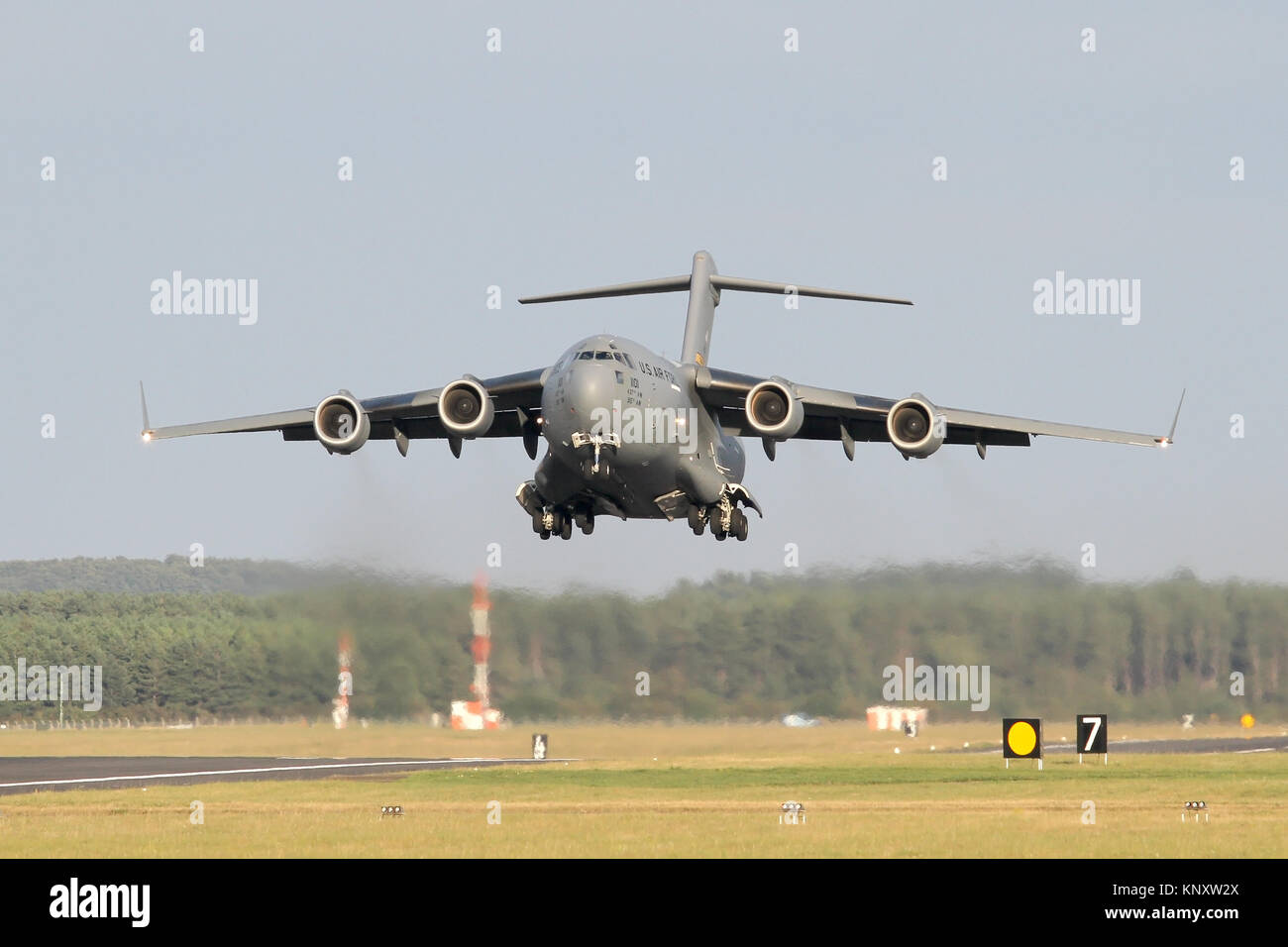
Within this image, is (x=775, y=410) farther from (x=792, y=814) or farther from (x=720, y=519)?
(x=792, y=814)

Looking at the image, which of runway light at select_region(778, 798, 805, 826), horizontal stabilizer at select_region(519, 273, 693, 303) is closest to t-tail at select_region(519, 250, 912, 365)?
horizontal stabilizer at select_region(519, 273, 693, 303)

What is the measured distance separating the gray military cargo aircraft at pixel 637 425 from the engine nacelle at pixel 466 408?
0.02 meters

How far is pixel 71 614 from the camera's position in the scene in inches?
2096

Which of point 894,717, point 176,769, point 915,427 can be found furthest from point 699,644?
point 176,769

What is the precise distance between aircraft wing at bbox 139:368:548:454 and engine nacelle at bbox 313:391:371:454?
0.60m

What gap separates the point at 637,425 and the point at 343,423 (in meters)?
4.64

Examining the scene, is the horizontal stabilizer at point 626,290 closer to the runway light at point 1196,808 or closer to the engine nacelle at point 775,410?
the engine nacelle at point 775,410

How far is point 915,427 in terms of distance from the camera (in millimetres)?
28906

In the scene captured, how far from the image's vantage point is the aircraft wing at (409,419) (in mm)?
30359

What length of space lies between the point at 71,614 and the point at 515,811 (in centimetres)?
2819

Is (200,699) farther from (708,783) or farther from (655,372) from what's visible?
(655,372)
